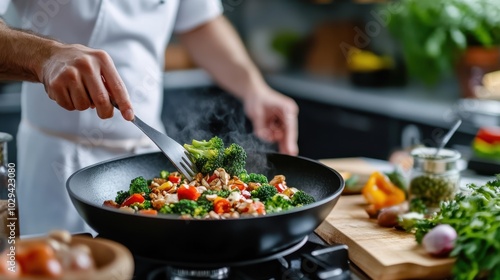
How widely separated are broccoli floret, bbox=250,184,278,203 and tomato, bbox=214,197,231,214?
0.11 meters

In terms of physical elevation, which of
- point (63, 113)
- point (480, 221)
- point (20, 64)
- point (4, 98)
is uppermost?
point (20, 64)

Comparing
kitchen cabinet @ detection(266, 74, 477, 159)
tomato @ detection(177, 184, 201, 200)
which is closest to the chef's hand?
tomato @ detection(177, 184, 201, 200)

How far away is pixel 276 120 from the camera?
204 cm

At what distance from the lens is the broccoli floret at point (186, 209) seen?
119 cm

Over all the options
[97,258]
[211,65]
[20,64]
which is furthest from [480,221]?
[211,65]

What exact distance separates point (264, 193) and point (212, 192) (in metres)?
0.12

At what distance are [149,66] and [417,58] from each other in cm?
187

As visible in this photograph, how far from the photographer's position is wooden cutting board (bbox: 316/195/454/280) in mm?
1204

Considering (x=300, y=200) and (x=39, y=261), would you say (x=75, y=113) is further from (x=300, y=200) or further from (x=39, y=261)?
(x=39, y=261)

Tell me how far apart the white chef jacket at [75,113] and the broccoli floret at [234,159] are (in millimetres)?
631

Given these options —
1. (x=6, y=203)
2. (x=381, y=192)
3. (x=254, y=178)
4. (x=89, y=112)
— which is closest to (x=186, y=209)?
(x=254, y=178)

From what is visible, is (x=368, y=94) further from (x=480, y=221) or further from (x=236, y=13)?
(x=480, y=221)

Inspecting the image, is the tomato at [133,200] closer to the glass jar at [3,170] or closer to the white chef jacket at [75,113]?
the glass jar at [3,170]

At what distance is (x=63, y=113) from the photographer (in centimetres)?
194
